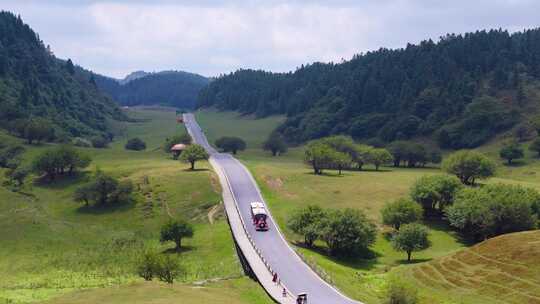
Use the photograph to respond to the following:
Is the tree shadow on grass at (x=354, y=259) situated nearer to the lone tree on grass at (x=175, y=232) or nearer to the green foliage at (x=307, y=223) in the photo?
the green foliage at (x=307, y=223)

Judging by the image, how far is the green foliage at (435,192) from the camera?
4341 inches

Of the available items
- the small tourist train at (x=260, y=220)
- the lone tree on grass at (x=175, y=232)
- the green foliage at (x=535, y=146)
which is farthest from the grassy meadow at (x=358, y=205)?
the lone tree on grass at (x=175, y=232)

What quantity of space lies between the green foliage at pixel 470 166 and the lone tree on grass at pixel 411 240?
4439 cm

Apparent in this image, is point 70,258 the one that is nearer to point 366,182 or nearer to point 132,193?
point 132,193

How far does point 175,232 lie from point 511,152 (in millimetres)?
131613

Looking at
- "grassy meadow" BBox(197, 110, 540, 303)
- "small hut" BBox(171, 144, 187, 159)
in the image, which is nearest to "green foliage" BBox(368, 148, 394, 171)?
"grassy meadow" BBox(197, 110, 540, 303)

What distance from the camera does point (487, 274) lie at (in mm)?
71438

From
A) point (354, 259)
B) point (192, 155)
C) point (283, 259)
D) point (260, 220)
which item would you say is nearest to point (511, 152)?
point (192, 155)

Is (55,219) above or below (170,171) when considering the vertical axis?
below

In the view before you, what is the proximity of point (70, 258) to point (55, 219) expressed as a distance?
28182 millimetres

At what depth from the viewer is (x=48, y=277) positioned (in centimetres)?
7831

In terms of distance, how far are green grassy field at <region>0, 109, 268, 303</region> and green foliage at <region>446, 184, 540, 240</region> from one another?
45186 mm

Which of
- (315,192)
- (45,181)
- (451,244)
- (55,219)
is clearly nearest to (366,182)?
(315,192)

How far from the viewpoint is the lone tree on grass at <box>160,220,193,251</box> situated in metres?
93.5
